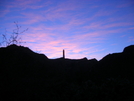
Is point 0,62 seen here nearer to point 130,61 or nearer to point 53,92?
point 53,92

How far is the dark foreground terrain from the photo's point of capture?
24.7 feet

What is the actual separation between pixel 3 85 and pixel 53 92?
3397 millimetres

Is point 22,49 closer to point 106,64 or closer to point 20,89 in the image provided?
point 20,89

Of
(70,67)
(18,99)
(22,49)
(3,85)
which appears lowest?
(18,99)

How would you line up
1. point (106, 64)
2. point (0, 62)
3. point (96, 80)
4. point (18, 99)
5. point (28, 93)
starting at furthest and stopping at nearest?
point (106, 64), point (0, 62), point (96, 80), point (28, 93), point (18, 99)

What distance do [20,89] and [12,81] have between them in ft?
4.27

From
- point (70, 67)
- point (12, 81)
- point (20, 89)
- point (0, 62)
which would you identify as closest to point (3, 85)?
point (12, 81)

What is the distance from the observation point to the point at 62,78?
10.6 meters

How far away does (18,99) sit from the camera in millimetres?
7199

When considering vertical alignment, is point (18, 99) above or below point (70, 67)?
below

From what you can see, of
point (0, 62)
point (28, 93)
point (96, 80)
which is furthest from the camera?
point (0, 62)

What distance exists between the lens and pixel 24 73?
10.4 meters

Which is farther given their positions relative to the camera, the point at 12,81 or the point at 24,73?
the point at 24,73

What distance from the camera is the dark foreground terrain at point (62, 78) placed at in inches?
296
